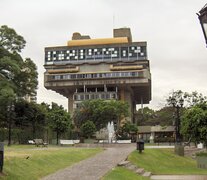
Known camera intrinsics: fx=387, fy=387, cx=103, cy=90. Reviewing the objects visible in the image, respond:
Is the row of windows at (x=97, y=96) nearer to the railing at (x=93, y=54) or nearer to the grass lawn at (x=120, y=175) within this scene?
the railing at (x=93, y=54)

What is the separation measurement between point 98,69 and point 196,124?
83675 millimetres

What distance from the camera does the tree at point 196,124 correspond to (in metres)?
23.5

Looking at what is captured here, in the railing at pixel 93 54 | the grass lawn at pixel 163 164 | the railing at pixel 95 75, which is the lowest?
the grass lawn at pixel 163 164

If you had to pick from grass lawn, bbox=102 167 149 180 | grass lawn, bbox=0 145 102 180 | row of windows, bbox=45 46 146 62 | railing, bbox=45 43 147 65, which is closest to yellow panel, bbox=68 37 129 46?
railing, bbox=45 43 147 65

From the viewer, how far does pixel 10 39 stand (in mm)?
50625

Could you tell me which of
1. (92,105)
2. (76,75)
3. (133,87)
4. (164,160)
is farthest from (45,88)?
(164,160)

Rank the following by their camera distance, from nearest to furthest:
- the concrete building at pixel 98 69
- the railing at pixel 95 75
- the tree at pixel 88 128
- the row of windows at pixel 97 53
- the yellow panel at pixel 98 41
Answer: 1. the tree at pixel 88 128
2. the railing at pixel 95 75
3. the concrete building at pixel 98 69
4. the row of windows at pixel 97 53
5. the yellow panel at pixel 98 41

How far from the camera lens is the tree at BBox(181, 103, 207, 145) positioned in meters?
23.5

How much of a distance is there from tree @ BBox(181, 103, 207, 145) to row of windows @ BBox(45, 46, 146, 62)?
83.7 metres

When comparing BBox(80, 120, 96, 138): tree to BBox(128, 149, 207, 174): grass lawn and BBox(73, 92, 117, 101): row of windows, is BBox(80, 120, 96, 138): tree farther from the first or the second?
BBox(73, 92, 117, 101): row of windows

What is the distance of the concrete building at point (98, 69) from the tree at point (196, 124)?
7621 cm

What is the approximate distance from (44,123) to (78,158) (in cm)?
3859

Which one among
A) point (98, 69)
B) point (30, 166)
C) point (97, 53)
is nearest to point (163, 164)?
point (30, 166)

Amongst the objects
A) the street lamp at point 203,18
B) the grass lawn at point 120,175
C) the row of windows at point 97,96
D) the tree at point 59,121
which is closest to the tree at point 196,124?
the grass lawn at point 120,175
